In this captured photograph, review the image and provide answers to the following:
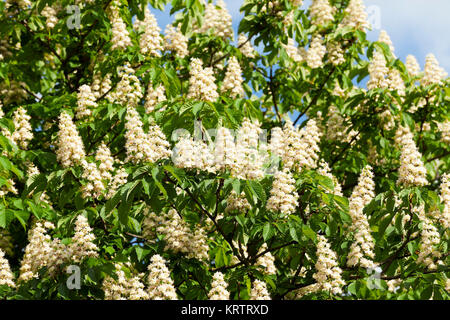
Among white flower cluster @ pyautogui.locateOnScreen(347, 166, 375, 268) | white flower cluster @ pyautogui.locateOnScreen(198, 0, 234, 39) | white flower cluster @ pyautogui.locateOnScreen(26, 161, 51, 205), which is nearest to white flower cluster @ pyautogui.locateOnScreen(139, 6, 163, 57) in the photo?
white flower cluster @ pyautogui.locateOnScreen(198, 0, 234, 39)

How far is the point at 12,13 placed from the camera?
799 centimetres

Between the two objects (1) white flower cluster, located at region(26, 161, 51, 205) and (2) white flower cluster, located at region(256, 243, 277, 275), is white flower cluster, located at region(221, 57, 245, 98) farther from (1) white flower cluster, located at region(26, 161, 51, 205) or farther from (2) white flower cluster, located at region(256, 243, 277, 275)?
(1) white flower cluster, located at region(26, 161, 51, 205)

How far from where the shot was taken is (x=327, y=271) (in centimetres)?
519

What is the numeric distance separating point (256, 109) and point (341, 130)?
1.95m

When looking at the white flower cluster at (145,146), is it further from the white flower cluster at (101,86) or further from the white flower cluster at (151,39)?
the white flower cluster at (101,86)

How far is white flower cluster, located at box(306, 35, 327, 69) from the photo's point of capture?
904 centimetres

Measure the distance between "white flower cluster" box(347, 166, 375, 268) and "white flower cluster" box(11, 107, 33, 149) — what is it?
3.30 metres

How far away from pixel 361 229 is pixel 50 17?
15.8ft

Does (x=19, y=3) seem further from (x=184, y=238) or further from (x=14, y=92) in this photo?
(x=184, y=238)

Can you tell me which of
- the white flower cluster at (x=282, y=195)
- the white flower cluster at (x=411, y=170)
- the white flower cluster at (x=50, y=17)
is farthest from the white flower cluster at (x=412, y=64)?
the white flower cluster at (x=282, y=195)

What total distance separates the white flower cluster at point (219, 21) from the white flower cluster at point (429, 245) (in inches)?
156
